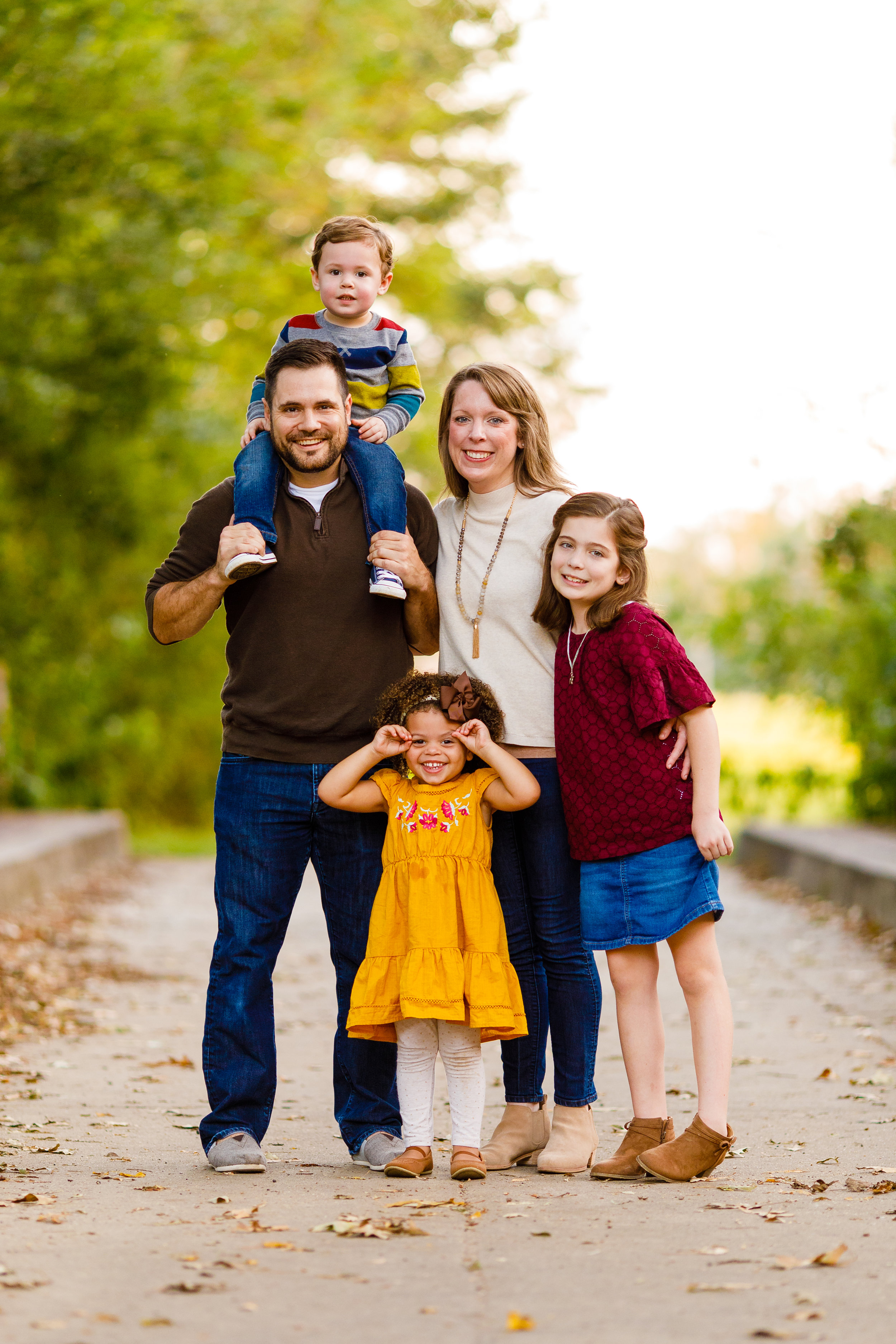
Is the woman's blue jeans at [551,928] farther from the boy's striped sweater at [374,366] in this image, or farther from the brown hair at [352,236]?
the brown hair at [352,236]

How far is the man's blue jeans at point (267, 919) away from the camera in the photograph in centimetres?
438

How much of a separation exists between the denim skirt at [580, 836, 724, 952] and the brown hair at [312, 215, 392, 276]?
2014 mm

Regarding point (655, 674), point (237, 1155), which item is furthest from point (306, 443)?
point (237, 1155)

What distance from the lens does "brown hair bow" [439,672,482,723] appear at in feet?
13.9

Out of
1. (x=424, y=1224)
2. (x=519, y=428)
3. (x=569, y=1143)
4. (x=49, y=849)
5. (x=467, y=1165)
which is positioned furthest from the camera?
(x=49, y=849)

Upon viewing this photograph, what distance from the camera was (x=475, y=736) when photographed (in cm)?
421

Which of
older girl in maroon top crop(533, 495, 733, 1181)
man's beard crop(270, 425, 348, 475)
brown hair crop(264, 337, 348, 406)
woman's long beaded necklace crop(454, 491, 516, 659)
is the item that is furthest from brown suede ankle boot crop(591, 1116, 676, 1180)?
brown hair crop(264, 337, 348, 406)

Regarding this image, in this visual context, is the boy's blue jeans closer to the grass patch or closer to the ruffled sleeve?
the ruffled sleeve

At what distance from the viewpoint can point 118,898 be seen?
1257 cm

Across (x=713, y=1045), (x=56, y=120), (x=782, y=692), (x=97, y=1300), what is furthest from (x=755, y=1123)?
(x=782, y=692)

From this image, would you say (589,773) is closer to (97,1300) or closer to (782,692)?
(97,1300)

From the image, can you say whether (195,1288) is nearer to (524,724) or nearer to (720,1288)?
(720,1288)

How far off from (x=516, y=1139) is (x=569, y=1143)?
6.6 inches

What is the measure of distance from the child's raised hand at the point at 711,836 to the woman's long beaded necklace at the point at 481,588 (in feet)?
2.54
